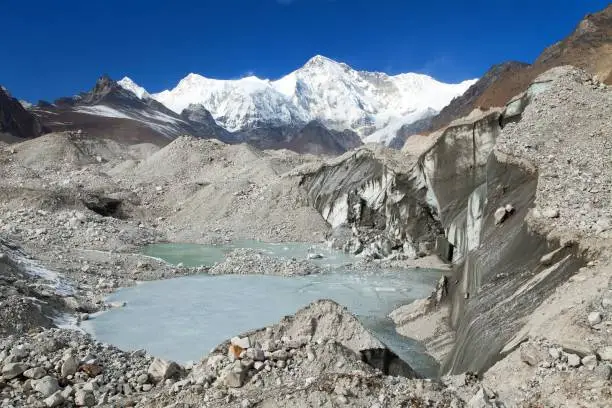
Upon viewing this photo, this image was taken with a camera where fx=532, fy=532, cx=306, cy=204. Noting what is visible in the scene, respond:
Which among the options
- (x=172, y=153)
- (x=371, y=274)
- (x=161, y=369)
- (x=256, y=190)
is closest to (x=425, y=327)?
(x=161, y=369)

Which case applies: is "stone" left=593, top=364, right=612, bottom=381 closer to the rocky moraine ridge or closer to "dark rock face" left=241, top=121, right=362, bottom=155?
the rocky moraine ridge

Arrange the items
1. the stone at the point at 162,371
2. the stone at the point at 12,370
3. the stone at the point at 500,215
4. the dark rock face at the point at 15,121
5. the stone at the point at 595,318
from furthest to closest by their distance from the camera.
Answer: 1. the dark rock face at the point at 15,121
2. the stone at the point at 500,215
3. the stone at the point at 162,371
4. the stone at the point at 12,370
5. the stone at the point at 595,318

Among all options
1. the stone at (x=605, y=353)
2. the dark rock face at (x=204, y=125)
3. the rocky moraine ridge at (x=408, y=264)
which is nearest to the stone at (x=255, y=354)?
the rocky moraine ridge at (x=408, y=264)

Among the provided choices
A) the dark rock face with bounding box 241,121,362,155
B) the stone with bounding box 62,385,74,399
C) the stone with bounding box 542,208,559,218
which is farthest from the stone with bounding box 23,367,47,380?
the dark rock face with bounding box 241,121,362,155

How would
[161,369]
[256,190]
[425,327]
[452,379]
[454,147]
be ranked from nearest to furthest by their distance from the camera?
1. [452,379]
2. [161,369]
3. [425,327]
4. [454,147]
5. [256,190]

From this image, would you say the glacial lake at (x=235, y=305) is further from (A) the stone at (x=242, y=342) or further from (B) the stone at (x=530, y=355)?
(B) the stone at (x=530, y=355)

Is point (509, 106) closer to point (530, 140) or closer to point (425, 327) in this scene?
point (530, 140)

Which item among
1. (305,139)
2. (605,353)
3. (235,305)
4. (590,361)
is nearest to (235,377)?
(590,361)
